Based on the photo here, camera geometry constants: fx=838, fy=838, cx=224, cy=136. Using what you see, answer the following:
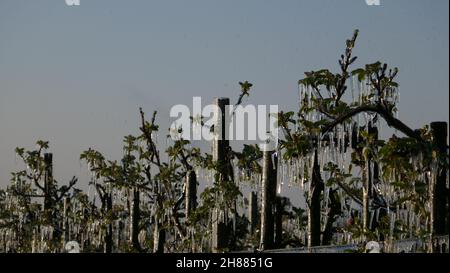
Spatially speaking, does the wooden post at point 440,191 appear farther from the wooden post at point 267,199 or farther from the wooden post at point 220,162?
the wooden post at point 220,162

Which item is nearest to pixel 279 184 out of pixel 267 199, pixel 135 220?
pixel 267 199

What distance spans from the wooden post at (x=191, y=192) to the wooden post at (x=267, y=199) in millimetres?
1827

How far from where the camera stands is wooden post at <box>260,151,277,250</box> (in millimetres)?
9680

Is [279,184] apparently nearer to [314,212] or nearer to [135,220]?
[314,212]

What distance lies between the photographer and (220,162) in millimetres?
10539

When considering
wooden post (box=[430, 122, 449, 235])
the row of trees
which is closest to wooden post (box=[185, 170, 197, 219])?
the row of trees

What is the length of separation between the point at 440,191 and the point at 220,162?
388 cm

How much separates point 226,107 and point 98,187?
491 cm

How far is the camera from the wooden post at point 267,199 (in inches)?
381

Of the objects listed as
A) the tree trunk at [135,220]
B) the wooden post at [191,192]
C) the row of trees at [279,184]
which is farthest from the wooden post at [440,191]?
the tree trunk at [135,220]

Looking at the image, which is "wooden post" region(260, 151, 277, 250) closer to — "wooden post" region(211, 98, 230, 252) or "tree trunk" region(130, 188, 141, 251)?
"wooden post" region(211, 98, 230, 252)

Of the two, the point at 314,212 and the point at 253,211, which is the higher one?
the point at 253,211
